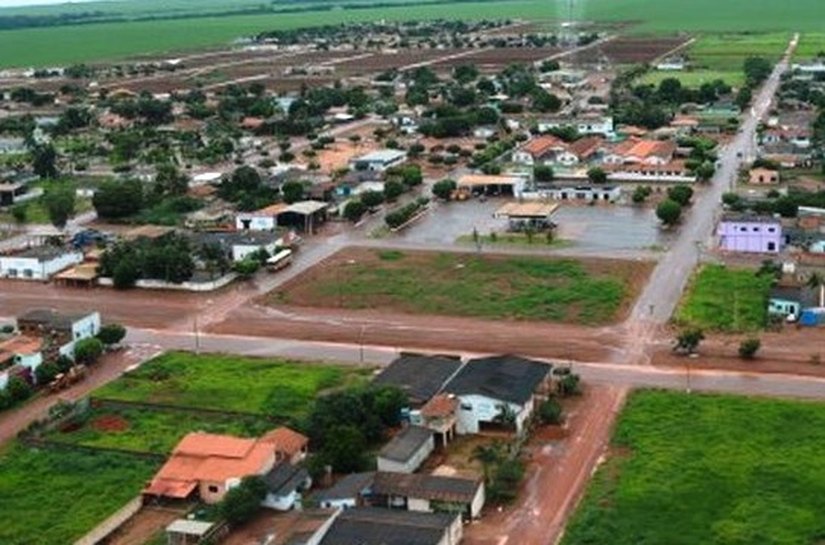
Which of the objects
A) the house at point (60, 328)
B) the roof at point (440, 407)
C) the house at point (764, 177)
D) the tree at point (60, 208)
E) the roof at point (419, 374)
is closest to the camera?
the roof at point (440, 407)

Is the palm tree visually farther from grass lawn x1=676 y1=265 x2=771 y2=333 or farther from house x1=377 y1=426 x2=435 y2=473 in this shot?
house x1=377 y1=426 x2=435 y2=473

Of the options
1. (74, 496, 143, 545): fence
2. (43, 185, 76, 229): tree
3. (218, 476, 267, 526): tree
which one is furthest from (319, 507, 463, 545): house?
(43, 185, 76, 229): tree

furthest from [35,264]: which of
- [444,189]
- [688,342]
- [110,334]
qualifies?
[688,342]

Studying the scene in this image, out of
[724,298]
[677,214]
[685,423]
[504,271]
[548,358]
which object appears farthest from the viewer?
[677,214]

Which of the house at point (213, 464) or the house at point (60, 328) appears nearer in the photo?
the house at point (213, 464)

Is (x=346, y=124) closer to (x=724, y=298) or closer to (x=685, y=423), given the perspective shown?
(x=724, y=298)

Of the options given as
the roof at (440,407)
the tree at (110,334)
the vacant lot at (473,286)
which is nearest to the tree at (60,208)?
the vacant lot at (473,286)

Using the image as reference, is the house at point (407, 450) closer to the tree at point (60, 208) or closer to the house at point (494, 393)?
the house at point (494, 393)

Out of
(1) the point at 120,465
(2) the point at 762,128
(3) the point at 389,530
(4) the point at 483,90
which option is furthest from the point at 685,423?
(4) the point at 483,90
